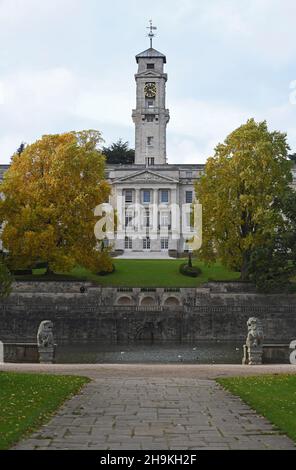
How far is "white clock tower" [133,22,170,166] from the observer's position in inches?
4097

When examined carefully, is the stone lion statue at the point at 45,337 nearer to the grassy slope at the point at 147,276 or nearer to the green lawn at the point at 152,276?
the grassy slope at the point at 147,276

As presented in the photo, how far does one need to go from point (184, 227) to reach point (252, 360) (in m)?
67.2

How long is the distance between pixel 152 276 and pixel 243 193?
14450mm

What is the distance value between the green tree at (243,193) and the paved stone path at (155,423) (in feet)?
122

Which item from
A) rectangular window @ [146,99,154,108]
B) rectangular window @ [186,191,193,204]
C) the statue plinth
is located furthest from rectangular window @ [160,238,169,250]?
the statue plinth

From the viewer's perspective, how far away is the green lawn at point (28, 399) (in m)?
11.0

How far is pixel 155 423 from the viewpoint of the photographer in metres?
12.1

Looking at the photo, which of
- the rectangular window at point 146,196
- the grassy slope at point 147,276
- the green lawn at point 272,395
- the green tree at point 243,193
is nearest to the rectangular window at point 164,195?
the rectangular window at point 146,196

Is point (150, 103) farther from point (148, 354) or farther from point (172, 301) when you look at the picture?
point (148, 354)

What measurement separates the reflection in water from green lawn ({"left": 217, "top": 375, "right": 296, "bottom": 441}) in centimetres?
1188

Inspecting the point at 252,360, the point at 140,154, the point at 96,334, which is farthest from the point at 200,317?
the point at 140,154

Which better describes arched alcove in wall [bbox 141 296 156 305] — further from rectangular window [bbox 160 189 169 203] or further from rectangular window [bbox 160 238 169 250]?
rectangular window [bbox 160 189 169 203]

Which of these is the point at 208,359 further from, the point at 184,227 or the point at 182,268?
the point at 184,227

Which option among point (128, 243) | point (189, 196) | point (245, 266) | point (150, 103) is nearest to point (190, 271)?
point (245, 266)
